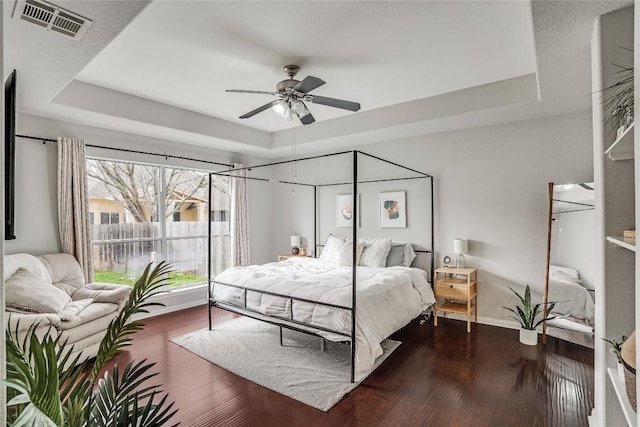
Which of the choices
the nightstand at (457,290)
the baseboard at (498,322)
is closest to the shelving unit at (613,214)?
the nightstand at (457,290)

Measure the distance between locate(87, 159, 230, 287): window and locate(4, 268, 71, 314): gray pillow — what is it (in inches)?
50.0

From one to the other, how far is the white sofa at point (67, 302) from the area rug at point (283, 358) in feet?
2.68

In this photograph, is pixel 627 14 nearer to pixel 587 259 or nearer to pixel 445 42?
pixel 445 42

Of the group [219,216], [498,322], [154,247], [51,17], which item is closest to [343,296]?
[498,322]

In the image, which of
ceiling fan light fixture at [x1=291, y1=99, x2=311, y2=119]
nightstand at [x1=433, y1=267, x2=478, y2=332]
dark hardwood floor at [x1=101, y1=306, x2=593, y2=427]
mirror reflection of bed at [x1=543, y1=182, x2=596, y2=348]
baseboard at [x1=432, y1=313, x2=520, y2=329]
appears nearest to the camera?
dark hardwood floor at [x1=101, y1=306, x2=593, y2=427]

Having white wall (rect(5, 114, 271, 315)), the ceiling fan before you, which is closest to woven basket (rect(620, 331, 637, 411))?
the ceiling fan

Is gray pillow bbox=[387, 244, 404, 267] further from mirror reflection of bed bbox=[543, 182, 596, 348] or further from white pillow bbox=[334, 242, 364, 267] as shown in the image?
mirror reflection of bed bbox=[543, 182, 596, 348]

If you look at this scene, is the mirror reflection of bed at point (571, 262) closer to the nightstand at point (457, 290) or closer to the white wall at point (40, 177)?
the nightstand at point (457, 290)

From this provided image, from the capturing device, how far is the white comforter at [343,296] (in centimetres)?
286

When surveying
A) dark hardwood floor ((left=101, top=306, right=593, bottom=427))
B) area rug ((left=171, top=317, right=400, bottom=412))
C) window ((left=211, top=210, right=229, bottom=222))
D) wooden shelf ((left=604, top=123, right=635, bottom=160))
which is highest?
wooden shelf ((left=604, top=123, right=635, bottom=160))

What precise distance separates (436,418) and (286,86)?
288cm

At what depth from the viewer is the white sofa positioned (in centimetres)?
278

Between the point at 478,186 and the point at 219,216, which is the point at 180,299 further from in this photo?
the point at 478,186

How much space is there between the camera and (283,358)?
319 centimetres
